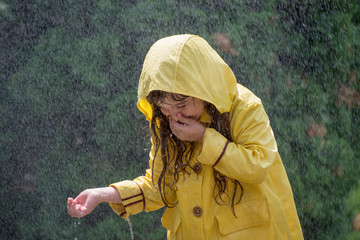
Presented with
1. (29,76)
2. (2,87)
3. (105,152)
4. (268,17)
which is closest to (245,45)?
(268,17)

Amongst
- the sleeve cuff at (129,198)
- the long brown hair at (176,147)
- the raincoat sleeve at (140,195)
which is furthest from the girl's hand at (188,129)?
the sleeve cuff at (129,198)

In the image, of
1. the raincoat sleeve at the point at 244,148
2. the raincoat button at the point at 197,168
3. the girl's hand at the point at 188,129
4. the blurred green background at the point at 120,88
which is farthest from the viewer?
the blurred green background at the point at 120,88

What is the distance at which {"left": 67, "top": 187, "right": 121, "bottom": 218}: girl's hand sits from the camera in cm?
246

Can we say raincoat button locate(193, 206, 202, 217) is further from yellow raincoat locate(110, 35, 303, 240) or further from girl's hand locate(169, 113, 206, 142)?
girl's hand locate(169, 113, 206, 142)

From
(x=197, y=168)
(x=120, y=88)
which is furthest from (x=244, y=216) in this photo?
(x=120, y=88)

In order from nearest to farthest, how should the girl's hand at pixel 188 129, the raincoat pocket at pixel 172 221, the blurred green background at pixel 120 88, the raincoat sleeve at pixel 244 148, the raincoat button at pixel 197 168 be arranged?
the raincoat sleeve at pixel 244 148
the girl's hand at pixel 188 129
the raincoat button at pixel 197 168
the raincoat pocket at pixel 172 221
the blurred green background at pixel 120 88

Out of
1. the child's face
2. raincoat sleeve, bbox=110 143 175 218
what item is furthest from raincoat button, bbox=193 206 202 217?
the child's face

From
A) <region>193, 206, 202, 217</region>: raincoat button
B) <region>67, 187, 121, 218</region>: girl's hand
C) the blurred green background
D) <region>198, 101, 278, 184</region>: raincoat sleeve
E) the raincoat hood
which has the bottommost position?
the blurred green background

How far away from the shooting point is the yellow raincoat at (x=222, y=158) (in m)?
2.20

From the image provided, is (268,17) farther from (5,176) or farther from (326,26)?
(5,176)

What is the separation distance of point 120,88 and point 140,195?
2.07 metres

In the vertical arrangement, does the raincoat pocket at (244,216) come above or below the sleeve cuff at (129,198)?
above

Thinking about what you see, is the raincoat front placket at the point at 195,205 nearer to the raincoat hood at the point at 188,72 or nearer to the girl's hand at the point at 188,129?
the girl's hand at the point at 188,129

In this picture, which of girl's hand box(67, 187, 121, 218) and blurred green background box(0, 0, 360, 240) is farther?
blurred green background box(0, 0, 360, 240)
